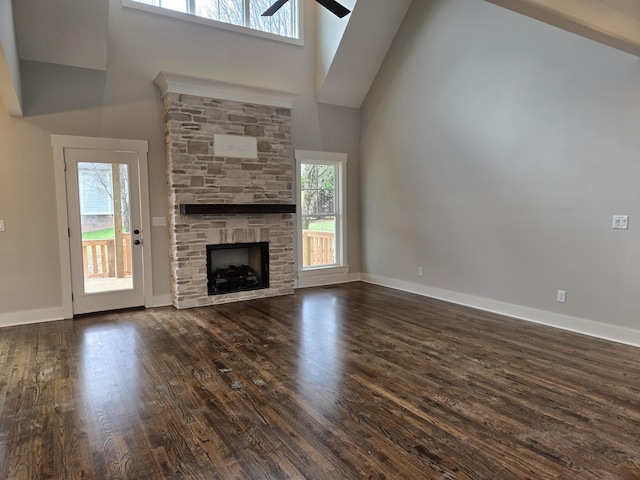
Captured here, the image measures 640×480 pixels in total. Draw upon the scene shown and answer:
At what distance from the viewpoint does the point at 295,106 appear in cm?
650

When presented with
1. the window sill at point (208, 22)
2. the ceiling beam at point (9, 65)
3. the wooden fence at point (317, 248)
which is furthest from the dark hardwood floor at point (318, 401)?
the window sill at point (208, 22)

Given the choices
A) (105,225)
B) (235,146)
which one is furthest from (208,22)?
(105,225)

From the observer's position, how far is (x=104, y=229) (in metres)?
5.19

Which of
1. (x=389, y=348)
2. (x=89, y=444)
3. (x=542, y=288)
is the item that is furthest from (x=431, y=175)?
(x=89, y=444)

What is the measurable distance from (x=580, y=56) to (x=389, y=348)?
3.50 m

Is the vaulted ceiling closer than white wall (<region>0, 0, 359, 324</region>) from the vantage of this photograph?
Yes

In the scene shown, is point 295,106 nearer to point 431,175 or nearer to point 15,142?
point 431,175

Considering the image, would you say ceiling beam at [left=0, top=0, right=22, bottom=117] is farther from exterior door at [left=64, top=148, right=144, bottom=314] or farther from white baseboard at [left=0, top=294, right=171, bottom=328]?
white baseboard at [left=0, top=294, right=171, bottom=328]

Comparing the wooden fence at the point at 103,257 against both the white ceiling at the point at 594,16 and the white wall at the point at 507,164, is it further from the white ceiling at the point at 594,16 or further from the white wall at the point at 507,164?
the white ceiling at the point at 594,16

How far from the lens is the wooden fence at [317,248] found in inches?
270

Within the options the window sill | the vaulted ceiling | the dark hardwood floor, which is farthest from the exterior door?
the window sill

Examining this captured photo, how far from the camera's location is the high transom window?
17.7 ft

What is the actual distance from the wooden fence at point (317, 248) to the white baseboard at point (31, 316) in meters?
3.51

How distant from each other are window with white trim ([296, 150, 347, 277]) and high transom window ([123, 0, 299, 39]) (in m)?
1.95
